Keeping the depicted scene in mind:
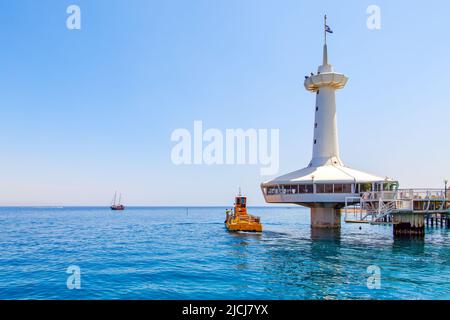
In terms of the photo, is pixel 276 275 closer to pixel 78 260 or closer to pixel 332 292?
pixel 332 292

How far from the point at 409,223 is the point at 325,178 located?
13.8 metres

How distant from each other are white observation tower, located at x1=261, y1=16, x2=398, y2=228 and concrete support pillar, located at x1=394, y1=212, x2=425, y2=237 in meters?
5.24

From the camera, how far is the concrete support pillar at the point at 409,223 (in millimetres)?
48438

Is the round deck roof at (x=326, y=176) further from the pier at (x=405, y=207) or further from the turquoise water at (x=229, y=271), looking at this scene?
the turquoise water at (x=229, y=271)

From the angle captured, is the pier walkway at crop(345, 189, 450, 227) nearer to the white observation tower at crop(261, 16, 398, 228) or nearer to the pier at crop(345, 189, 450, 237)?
the pier at crop(345, 189, 450, 237)

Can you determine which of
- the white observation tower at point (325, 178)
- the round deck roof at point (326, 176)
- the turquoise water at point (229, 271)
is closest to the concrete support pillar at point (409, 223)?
the turquoise water at point (229, 271)

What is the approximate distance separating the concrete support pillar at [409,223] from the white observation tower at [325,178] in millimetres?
5243

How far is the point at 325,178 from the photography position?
5394 cm

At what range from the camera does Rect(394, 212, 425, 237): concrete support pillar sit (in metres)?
48.4

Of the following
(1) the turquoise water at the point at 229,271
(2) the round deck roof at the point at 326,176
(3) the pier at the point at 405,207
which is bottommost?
(1) the turquoise water at the point at 229,271

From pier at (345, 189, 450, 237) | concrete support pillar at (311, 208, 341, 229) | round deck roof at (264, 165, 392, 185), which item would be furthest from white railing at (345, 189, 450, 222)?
concrete support pillar at (311, 208, 341, 229)

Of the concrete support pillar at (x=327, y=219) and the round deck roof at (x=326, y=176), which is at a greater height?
the round deck roof at (x=326, y=176)

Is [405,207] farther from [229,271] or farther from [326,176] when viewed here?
[229,271]
